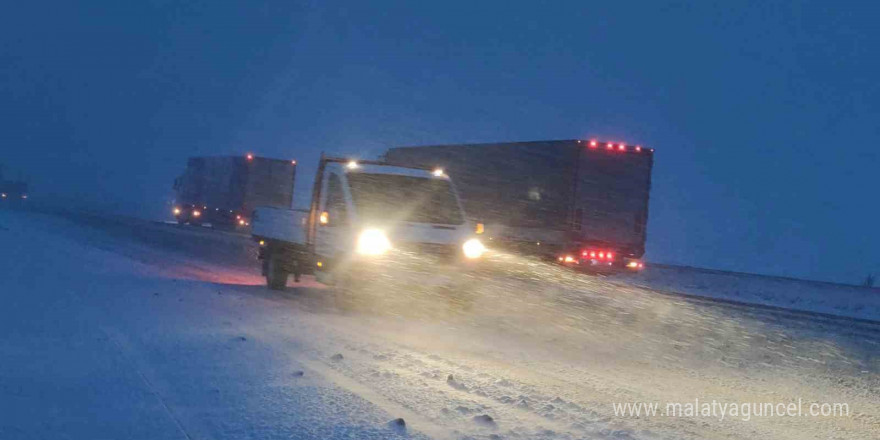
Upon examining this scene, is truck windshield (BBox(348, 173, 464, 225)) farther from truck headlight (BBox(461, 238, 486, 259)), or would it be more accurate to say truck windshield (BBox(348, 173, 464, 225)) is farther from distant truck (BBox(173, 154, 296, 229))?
distant truck (BBox(173, 154, 296, 229))

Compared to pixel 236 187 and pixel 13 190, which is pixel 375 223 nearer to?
pixel 236 187

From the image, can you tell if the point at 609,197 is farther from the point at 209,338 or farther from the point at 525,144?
the point at 209,338

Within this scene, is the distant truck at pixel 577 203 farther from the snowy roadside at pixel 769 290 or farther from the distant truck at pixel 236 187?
the distant truck at pixel 236 187

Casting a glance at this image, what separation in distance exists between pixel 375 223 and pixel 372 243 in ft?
1.25


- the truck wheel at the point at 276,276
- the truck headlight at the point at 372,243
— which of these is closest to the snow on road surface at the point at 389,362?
the truck wheel at the point at 276,276

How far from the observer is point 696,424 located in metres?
7.40

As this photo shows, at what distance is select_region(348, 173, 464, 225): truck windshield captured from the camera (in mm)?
14586

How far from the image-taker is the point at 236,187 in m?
46.2

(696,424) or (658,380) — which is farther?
(658,380)

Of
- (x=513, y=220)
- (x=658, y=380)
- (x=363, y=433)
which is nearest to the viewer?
(x=363, y=433)

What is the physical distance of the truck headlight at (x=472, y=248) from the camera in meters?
14.6

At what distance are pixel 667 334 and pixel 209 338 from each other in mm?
7506

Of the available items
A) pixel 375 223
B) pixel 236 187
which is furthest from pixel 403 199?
pixel 236 187

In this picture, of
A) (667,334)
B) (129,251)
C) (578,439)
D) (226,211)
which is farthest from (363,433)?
(226,211)
